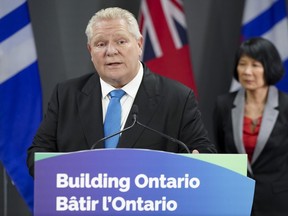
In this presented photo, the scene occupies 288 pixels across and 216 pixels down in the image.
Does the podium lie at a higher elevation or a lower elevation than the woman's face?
lower

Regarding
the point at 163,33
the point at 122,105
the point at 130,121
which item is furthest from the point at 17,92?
the point at 130,121

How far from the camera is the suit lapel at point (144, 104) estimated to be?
2.40 meters

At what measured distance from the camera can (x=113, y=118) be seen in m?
2.48

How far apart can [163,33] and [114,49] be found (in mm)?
2066

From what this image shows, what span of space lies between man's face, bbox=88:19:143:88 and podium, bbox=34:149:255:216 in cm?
72

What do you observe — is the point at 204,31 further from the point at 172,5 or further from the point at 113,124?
the point at 113,124

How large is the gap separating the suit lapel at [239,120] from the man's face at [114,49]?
160cm

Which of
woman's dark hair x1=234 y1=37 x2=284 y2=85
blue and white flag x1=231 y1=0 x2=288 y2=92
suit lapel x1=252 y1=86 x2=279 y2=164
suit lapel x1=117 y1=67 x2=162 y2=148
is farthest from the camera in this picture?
blue and white flag x1=231 y1=0 x2=288 y2=92

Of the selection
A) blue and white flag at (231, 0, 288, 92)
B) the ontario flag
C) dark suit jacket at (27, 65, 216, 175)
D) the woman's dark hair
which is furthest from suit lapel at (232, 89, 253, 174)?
dark suit jacket at (27, 65, 216, 175)

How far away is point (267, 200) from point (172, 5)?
1.58 metres

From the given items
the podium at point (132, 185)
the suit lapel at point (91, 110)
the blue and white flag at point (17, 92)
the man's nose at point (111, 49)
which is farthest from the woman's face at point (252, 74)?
the podium at point (132, 185)

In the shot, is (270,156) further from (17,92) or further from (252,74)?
(17,92)

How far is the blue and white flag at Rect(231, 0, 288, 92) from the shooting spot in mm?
4566

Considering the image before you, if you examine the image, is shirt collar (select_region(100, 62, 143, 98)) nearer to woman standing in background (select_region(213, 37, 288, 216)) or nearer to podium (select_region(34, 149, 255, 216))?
podium (select_region(34, 149, 255, 216))
